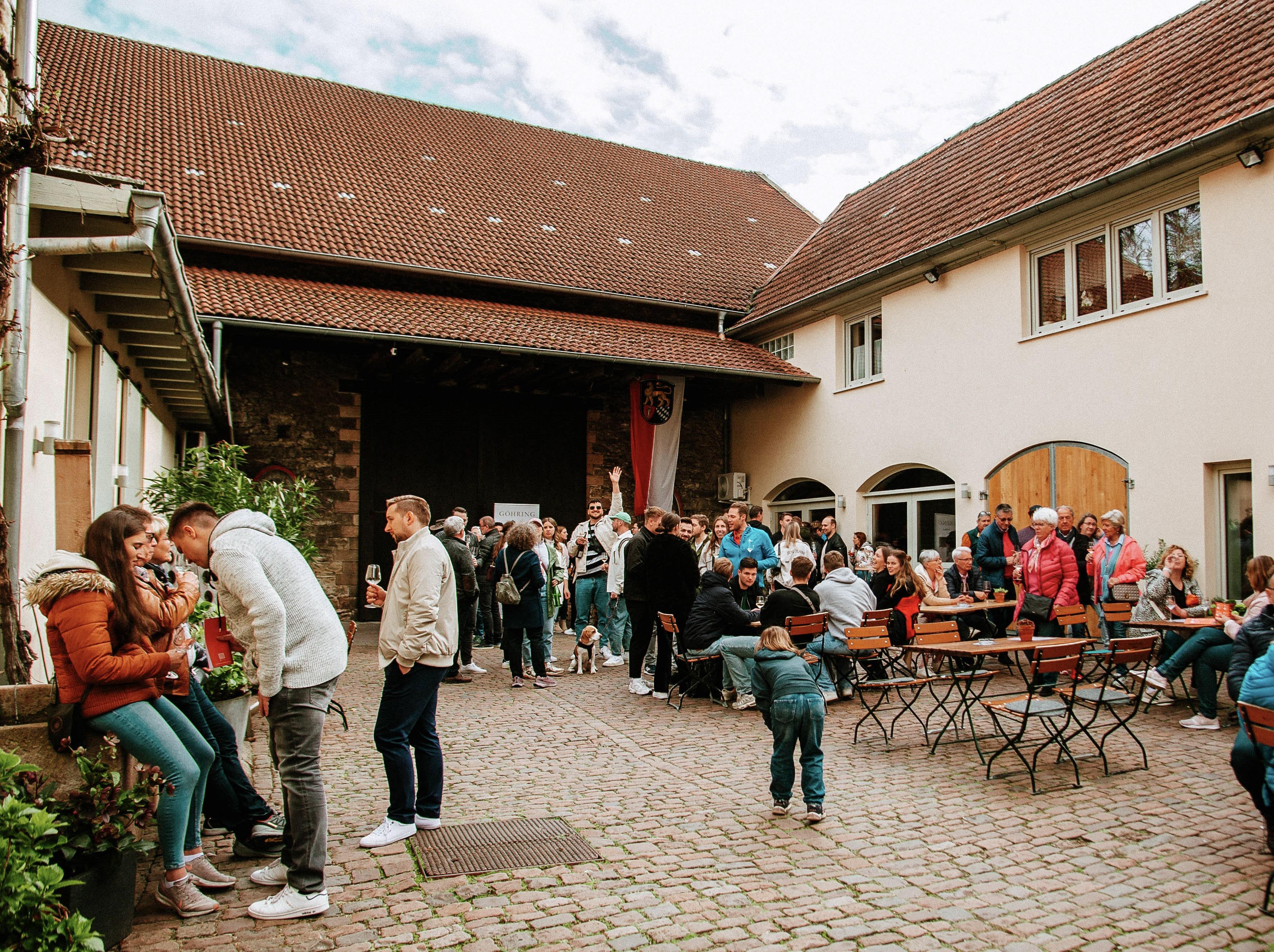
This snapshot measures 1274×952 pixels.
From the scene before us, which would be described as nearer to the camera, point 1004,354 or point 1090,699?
point 1090,699

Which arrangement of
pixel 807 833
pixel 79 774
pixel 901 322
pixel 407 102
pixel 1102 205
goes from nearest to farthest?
pixel 79 774, pixel 807 833, pixel 1102 205, pixel 901 322, pixel 407 102

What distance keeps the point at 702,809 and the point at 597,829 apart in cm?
71

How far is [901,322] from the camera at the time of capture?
49.4ft

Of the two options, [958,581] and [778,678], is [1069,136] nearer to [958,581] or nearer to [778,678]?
[958,581]

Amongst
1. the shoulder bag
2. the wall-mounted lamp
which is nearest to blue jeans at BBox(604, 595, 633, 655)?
the shoulder bag

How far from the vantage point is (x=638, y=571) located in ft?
30.3

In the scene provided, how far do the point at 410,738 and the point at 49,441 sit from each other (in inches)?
117

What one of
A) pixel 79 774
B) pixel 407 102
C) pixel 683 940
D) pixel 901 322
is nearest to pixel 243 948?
pixel 79 774

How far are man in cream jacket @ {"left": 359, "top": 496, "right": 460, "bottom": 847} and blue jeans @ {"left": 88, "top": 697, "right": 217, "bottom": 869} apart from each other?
0.94 meters

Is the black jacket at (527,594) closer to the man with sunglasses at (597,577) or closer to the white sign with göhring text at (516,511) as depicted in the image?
the man with sunglasses at (597,577)

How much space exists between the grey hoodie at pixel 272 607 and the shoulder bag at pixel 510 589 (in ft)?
16.7

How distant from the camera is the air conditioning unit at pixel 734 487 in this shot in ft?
61.9

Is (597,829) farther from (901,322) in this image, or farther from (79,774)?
(901,322)

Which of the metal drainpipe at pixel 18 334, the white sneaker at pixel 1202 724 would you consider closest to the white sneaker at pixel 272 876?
the metal drainpipe at pixel 18 334
